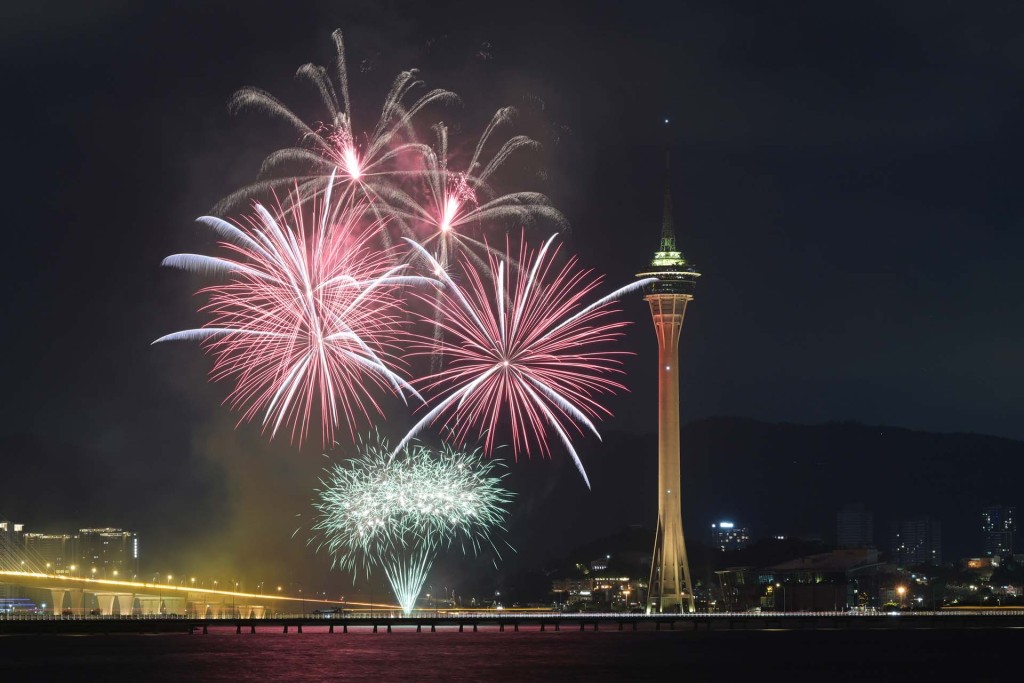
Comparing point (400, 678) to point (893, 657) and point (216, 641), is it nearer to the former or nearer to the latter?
point (893, 657)

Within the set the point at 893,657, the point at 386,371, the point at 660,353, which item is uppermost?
the point at 660,353

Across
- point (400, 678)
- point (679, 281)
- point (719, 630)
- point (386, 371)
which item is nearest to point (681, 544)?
point (719, 630)

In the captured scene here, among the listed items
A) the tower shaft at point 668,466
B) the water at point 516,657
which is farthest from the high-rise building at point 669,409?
the water at point 516,657

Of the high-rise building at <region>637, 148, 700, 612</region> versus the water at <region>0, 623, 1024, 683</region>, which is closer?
the water at <region>0, 623, 1024, 683</region>

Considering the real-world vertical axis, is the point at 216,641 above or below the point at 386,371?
below

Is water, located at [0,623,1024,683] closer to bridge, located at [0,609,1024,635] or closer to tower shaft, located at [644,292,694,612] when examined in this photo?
bridge, located at [0,609,1024,635]

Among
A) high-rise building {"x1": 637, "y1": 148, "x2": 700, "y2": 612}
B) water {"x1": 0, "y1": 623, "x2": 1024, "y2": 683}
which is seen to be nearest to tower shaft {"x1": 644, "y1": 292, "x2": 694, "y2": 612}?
high-rise building {"x1": 637, "y1": 148, "x2": 700, "y2": 612}

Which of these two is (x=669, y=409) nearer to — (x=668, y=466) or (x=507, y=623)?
(x=668, y=466)
